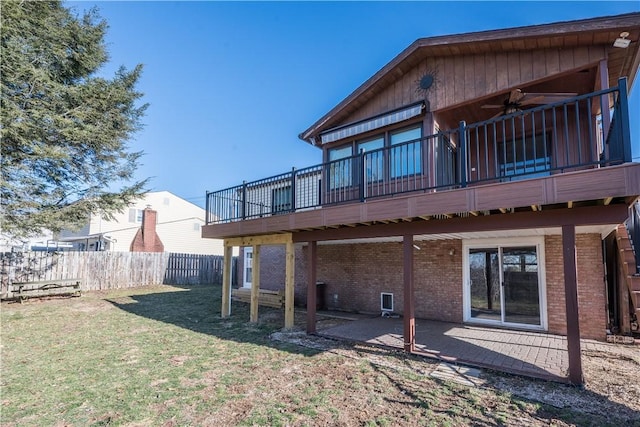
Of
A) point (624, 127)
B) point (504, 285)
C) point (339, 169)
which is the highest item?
point (339, 169)

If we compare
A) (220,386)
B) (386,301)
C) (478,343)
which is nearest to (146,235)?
(386,301)

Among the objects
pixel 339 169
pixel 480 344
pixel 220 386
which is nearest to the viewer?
pixel 220 386

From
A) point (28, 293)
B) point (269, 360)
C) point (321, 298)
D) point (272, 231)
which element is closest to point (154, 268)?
point (28, 293)

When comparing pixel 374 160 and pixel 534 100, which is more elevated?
pixel 534 100

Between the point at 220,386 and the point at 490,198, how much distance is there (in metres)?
4.53

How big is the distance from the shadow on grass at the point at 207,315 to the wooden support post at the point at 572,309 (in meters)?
3.81

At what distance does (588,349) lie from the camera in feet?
19.5

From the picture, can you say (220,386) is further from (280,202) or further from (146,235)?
(146,235)

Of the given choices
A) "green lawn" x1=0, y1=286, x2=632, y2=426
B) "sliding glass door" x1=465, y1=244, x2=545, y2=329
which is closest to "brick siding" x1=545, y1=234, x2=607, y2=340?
"sliding glass door" x1=465, y1=244, x2=545, y2=329

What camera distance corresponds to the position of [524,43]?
21.2 feet

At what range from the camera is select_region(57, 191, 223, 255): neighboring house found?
22.2 m

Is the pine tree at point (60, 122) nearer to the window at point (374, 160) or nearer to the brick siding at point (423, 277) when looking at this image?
the brick siding at point (423, 277)

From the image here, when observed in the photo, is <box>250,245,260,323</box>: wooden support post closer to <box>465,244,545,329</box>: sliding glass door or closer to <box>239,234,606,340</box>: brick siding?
<box>239,234,606,340</box>: brick siding

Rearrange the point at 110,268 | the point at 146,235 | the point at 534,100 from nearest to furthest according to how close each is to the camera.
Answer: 1. the point at 534,100
2. the point at 110,268
3. the point at 146,235
